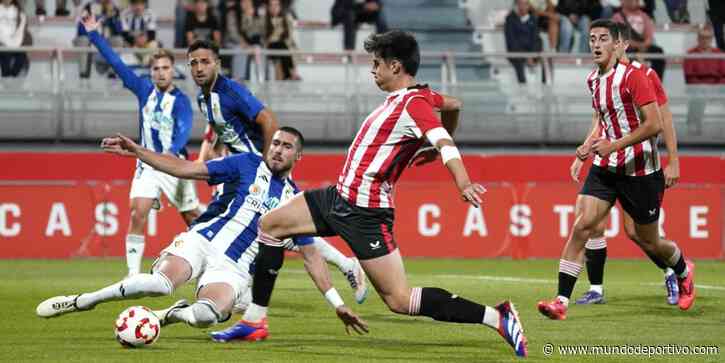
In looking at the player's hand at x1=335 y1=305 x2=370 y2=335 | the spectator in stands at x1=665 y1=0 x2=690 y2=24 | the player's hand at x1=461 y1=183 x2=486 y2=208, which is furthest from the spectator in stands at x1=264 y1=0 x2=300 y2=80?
the player's hand at x1=461 y1=183 x2=486 y2=208

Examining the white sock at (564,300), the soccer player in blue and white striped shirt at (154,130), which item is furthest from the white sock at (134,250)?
the white sock at (564,300)

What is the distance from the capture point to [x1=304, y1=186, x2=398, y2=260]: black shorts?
314 inches

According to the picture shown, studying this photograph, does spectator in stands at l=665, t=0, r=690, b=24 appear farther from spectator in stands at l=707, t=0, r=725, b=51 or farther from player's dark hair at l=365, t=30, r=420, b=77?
player's dark hair at l=365, t=30, r=420, b=77

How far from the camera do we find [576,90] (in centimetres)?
2027

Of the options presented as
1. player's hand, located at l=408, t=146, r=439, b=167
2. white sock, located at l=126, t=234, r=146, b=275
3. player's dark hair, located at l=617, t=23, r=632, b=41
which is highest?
player's dark hair, located at l=617, t=23, r=632, b=41

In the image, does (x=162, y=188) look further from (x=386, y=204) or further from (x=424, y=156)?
(x=386, y=204)

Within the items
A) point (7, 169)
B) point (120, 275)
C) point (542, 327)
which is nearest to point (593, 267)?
point (542, 327)

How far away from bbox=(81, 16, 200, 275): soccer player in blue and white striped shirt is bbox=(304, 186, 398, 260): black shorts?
205 inches

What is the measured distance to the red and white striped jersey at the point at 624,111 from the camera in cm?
1005

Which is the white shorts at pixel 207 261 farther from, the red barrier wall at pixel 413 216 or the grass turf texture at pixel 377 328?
the red barrier wall at pixel 413 216

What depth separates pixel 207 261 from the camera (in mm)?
9102

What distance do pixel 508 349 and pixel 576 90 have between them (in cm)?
1242

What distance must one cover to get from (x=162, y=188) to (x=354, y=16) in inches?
345

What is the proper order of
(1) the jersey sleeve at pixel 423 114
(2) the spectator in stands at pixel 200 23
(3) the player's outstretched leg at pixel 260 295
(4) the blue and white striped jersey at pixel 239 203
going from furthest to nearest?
(2) the spectator in stands at pixel 200 23 → (4) the blue and white striped jersey at pixel 239 203 → (3) the player's outstretched leg at pixel 260 295 → (1) the jersey sleeve at pixel 423 114
